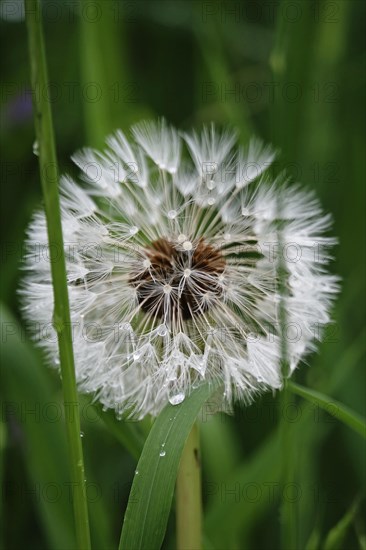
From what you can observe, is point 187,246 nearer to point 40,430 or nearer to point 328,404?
Answer: point 328,404

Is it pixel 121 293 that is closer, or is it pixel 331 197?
pixel 121 293

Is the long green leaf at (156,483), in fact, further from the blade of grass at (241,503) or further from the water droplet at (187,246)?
the blade of grass at (241,503)

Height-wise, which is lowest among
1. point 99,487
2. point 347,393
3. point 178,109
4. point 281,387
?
point 99,487

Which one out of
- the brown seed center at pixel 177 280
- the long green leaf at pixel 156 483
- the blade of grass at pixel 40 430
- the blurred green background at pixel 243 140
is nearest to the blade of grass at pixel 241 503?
the blurred green background at pixel 243 140

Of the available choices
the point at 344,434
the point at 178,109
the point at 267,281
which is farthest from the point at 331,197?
the point at 267,281

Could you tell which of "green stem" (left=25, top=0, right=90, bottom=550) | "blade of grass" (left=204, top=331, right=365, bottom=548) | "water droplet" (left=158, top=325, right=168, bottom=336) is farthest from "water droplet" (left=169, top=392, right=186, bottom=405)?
"blade of grass" (left=204, top=331, right=365, bottom=548)

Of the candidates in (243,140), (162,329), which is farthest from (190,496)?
(243,140)

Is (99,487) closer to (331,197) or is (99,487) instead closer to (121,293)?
(121,293)

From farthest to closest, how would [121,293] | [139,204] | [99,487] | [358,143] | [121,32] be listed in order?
[121,32]
[358,143]
[99,487]
[139,204]
[121,293]
